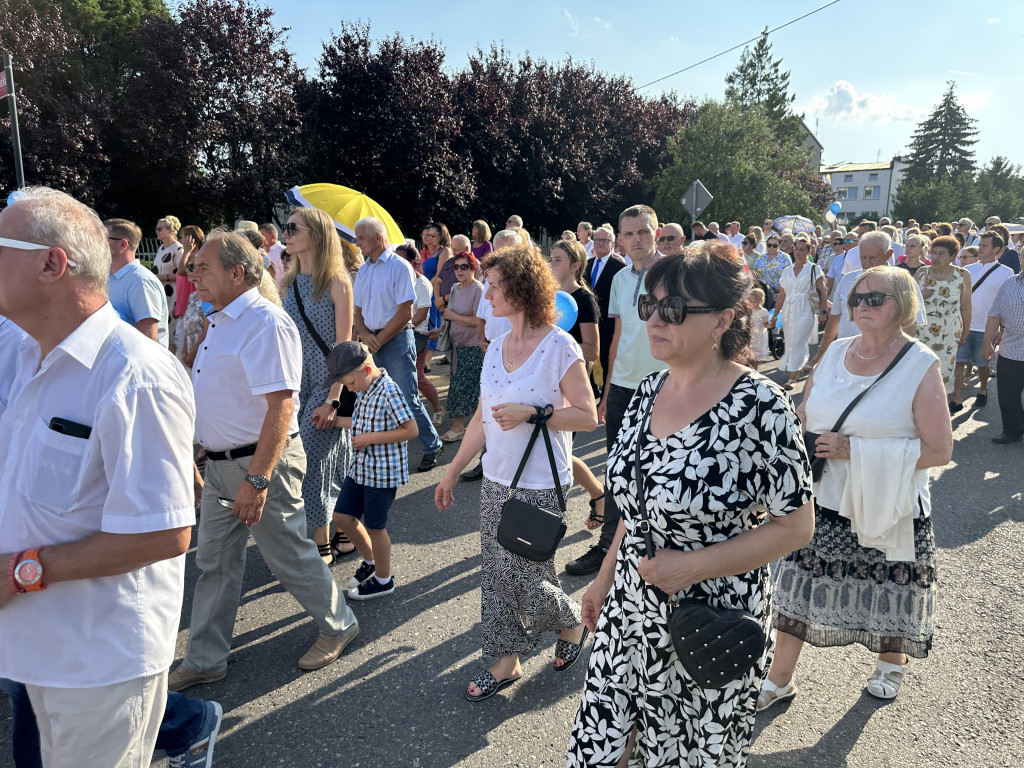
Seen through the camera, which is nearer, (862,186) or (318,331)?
(318,331)

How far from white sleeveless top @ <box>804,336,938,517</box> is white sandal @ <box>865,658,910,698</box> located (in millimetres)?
789

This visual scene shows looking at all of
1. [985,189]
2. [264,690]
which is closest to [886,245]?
[264,690]

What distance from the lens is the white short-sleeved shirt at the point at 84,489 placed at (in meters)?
1.59

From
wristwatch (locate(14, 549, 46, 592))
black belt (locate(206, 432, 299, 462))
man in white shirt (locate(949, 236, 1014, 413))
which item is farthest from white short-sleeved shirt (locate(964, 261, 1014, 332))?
wristwatch (locate(14, 549, 46, 592))

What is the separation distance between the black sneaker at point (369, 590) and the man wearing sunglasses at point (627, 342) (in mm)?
1165

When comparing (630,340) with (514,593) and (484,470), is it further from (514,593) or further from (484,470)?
(514,593)

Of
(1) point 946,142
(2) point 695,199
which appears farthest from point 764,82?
(2) point 695,199

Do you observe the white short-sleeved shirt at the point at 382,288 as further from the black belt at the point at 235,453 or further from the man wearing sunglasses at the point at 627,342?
the black belt at the point at 235,453

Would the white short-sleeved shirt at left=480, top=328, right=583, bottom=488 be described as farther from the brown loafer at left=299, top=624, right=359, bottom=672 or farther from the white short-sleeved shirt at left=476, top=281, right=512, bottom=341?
the white short-sleeved shirt at left=476, top=281, right=512, bottom=341

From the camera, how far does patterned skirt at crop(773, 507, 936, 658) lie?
9.47ft

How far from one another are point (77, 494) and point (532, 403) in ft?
6.08

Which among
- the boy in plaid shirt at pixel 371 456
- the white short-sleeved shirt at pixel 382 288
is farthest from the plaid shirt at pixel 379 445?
the white short-sleeved shirt at pixel 382 288

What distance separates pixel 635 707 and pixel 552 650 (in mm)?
1558

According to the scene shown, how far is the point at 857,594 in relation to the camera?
2953mm
